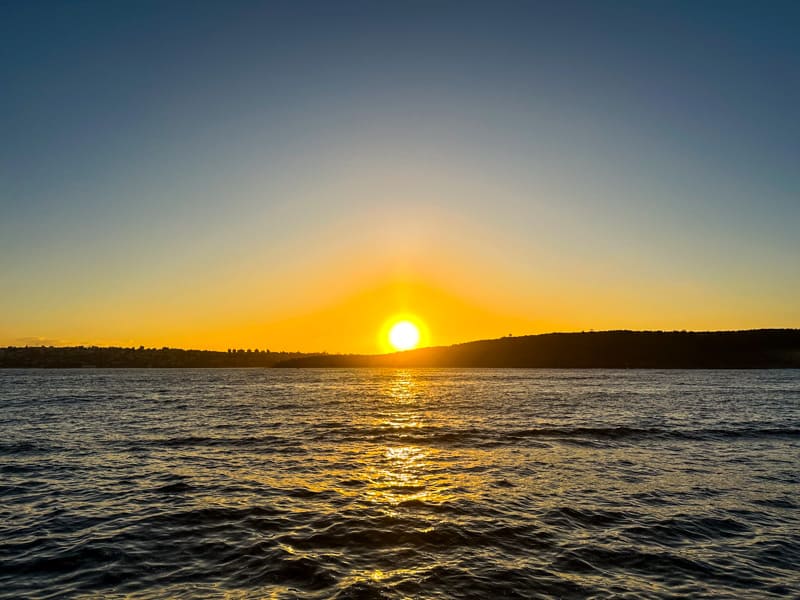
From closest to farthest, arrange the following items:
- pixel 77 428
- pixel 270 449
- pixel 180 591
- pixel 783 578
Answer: pixel 180 591 → pixel 783 578 → pixel 270 449 → pixel 77 428

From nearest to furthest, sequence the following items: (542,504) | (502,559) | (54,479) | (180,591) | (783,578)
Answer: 1. (180,591)
2. (783,578)
3. (502,559)
4. (542,504)
5. (54,479)

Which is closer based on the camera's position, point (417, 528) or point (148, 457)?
point (417, 528)

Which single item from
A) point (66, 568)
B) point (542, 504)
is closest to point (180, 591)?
point (66, 568)

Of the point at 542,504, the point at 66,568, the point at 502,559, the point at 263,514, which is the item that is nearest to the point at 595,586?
the point at 502,559

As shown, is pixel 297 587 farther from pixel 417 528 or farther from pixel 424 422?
pixel 424 422

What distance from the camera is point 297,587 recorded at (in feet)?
41.3

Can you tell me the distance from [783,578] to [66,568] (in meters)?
18.7

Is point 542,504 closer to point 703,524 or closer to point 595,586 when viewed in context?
point 703,524

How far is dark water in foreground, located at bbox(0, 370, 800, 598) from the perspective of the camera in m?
13.2

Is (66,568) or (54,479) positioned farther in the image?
(54,479)

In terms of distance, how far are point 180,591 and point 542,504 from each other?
12.9m

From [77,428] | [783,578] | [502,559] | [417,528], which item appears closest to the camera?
[783,578]

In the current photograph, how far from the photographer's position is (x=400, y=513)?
18.9 metres

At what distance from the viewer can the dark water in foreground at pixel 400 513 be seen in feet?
43.3
